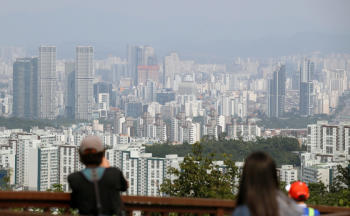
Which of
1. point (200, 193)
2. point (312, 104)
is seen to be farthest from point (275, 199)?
point (312, 104)

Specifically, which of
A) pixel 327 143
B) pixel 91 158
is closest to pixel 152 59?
pixel 327 143

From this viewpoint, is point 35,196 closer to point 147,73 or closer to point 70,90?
point 70,90

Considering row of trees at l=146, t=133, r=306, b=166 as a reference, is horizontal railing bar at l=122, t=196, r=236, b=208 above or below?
above

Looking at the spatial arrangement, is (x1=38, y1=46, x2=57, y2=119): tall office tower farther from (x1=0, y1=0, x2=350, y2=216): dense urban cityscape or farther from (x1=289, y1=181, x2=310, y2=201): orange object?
(x1=289, y1=181, x2=310, y2=201): orange object

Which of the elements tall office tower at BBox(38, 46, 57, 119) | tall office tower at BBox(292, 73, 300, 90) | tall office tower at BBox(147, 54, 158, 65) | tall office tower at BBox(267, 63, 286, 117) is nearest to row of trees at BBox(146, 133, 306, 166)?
tall office tower at BBox(267, 63, 286, 117)

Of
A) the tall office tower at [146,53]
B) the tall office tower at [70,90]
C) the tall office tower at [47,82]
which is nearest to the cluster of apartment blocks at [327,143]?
the tall office tower at [70,90]

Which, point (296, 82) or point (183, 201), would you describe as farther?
point (296, 82)

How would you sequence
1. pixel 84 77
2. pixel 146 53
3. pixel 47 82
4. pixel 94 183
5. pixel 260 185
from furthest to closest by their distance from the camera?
pixel 146 53
pixel 84 77
pixel 47 82
pixel 94 183
pixel 260 185

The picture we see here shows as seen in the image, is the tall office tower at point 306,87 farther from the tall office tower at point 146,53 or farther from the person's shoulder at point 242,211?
the person's shoulder at point 242,211
